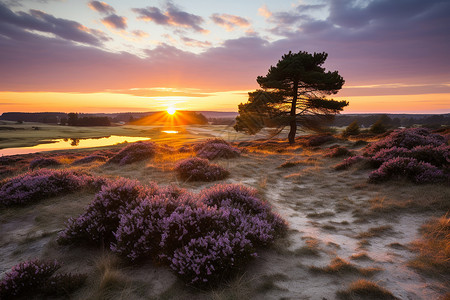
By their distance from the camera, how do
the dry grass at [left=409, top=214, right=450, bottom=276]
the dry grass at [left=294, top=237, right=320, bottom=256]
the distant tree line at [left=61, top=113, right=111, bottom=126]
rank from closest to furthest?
1. the dry grass at [left=409, top=214, right=450, bottom=276]
2. the dry grass at [left=294, top=237, right=320, bottom=256]
3. the distant tree line at [left=61, top=113, right=111, bottom=126]

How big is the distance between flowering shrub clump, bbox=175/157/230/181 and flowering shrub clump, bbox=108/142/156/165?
5.52m

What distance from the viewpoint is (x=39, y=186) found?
7023mm

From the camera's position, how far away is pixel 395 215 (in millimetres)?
5457

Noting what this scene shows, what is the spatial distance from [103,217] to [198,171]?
16.3ft

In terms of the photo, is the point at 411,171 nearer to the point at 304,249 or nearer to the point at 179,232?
the point at 304,249

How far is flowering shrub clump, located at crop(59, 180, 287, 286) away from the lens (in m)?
3.23

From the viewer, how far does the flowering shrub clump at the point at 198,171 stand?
30.3 ft

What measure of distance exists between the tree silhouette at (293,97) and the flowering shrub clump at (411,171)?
16.8 metres

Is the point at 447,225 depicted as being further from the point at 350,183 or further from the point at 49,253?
the point at 49,253

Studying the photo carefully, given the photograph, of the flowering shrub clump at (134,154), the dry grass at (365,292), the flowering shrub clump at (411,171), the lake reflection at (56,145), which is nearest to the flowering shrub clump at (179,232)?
the dry grass at (365,292)

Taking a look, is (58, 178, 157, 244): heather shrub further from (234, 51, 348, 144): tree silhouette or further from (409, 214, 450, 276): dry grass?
(234, 51, 348, 144): tree silhouette

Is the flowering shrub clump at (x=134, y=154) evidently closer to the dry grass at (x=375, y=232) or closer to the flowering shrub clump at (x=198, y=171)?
the flowering shrub clump at (x=198, y=171)

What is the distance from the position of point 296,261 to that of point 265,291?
976 millimetres

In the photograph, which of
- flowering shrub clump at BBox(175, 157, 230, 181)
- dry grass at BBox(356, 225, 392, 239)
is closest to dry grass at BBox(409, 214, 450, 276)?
dry grass at BBox(356, 225, 392, 239)
